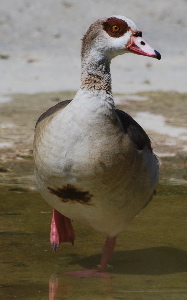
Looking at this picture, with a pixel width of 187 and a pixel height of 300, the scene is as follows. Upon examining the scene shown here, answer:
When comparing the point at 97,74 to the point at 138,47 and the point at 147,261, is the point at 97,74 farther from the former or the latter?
the point at 147,261

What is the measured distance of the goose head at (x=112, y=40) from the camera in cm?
573

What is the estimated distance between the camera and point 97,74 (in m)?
5.76

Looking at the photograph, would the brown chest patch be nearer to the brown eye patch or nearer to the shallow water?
the shallow water

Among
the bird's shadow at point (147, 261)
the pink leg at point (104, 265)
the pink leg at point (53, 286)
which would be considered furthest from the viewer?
the bird's shadow at point (147, 261)

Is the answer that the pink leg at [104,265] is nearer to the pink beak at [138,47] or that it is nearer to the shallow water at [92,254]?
the shallow water at [92,254]

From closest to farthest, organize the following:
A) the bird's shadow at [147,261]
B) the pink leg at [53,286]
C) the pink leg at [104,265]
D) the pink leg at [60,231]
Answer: the pink leg at [53,286] < the pink leg at [104,265] < the bird's shadow at [147,261] < the pink leg at [60,231]

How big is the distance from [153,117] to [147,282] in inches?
195

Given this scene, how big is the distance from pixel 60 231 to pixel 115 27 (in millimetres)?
1566

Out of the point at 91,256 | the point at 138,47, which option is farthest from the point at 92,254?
the point at 138,47

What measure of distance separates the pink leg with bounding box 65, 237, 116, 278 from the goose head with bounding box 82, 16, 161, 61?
136 centimetres

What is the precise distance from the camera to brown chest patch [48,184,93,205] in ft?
18.6

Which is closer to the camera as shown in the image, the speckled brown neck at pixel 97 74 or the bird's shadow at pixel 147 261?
the speckled brown neck at pixel 97 74

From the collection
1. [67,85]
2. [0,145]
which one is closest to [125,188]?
[0,145]

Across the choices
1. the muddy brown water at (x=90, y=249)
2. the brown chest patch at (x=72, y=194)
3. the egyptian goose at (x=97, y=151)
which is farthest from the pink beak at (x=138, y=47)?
the muddy brown water at (x=90, y=249)
